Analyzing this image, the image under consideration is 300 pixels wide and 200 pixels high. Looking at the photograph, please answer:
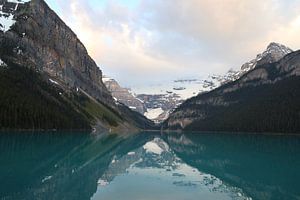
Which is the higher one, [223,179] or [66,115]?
[66,115]

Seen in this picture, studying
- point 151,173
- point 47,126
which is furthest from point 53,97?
point 151,173

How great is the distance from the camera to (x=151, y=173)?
41406mm

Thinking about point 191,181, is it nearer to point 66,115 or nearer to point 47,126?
point 47,126

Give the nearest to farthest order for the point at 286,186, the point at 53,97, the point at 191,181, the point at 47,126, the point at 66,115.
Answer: the point at 286,186, the point at 191,181, the point at 47,126, the point at 66,115, the point at 53,97

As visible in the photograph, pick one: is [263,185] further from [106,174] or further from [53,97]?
[53,97]

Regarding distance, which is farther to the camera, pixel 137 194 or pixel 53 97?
pixel 53 97

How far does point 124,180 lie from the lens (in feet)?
114

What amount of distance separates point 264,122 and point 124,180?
176 m

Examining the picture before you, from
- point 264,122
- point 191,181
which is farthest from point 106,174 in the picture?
point 264,122

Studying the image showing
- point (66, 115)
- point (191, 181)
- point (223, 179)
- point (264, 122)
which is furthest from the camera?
point (264, 122)

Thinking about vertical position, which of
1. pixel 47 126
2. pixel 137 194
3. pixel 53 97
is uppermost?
pixel 53 97

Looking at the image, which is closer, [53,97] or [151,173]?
[151,173]

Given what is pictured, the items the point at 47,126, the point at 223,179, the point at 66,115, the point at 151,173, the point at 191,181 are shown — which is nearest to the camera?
the point at 191,181

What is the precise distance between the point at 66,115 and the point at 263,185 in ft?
469
